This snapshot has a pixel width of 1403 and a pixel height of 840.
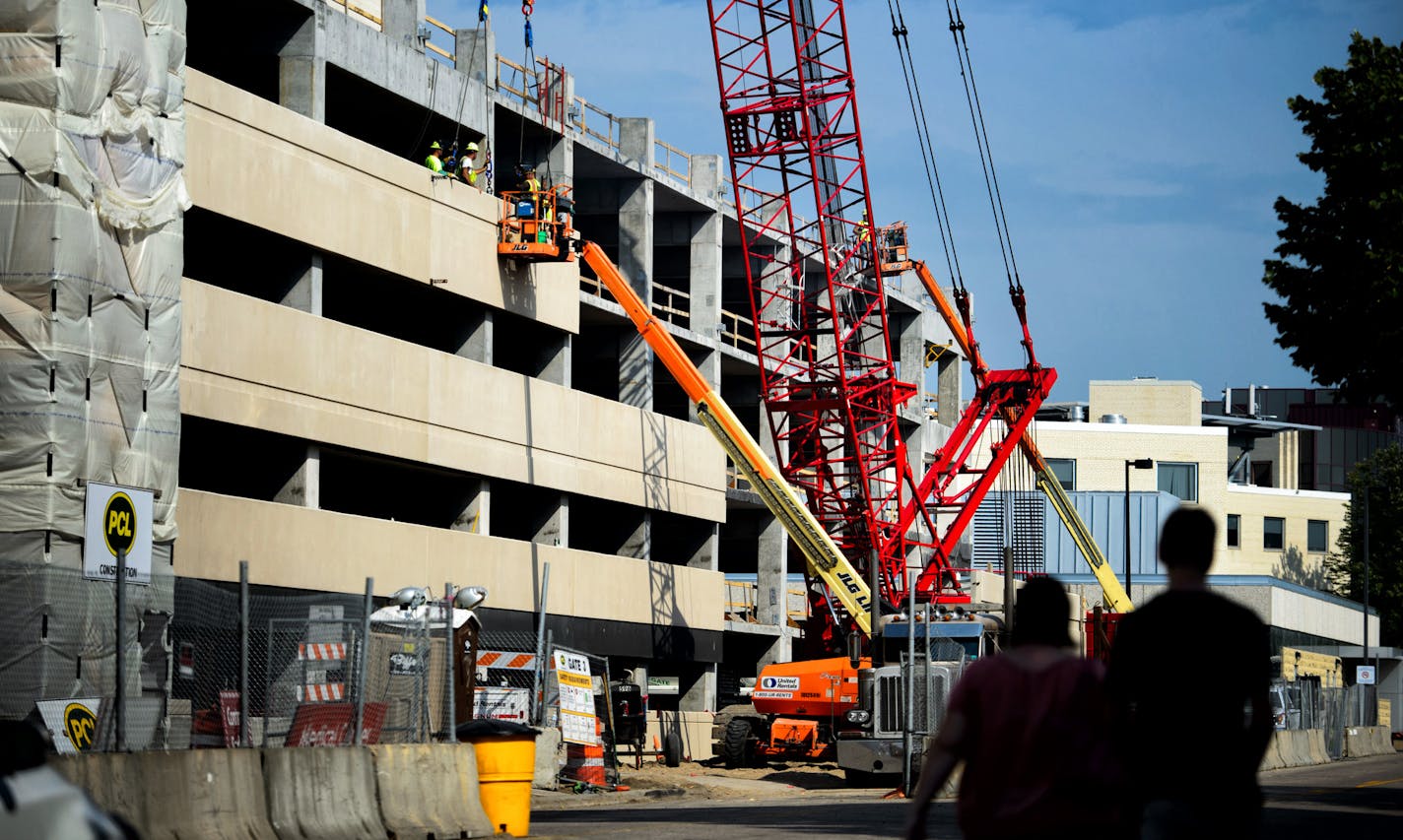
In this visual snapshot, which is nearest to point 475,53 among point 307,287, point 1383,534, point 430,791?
point 307,287

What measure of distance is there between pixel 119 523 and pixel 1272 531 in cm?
9454

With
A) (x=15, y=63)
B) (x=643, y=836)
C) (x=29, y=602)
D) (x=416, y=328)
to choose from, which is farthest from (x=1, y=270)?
(x=416, y=328)

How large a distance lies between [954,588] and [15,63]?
2892cm

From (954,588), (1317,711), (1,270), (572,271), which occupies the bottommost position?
(1317,711)

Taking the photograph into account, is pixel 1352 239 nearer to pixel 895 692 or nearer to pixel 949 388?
pixel 895 692

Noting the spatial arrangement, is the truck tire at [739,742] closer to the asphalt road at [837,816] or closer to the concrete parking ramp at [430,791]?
the asphalt road at [837,816]

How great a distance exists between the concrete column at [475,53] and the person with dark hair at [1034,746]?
140 ft

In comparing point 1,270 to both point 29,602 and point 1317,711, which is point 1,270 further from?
point 1317,711

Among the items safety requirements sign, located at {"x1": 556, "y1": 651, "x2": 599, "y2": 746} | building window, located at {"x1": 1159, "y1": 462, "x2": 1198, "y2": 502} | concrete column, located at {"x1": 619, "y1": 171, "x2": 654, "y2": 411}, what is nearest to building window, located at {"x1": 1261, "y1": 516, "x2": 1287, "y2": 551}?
building window, located at {"x1": 1159, "y1": 462, "x2": 1198, "y2": 502}

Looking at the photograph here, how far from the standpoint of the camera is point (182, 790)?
15219 millimetres

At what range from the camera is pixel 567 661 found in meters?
33.2

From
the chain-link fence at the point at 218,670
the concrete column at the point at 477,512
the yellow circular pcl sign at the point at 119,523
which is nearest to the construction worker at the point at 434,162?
the concrete column at the point at 477,512

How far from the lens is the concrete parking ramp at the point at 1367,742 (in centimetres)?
5231

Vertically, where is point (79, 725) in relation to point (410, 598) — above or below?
below
